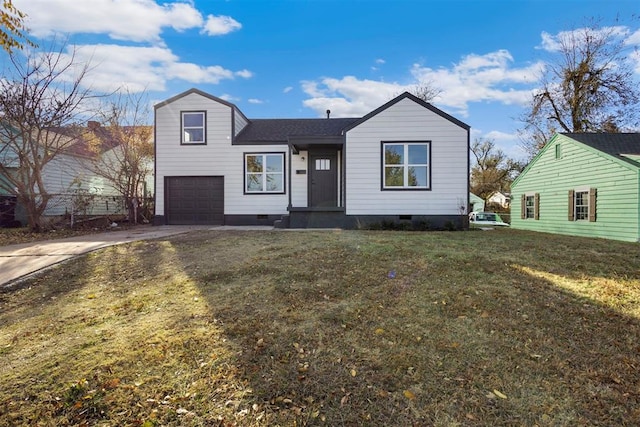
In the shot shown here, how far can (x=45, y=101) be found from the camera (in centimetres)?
1073

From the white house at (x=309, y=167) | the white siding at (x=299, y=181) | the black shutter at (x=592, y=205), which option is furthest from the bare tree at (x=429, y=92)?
the white siding at (x=299, y=181)

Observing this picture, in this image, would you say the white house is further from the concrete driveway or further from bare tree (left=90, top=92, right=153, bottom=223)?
the concrete driveway

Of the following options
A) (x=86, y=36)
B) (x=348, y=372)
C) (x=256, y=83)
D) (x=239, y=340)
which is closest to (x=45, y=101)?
(x=86, y=36)

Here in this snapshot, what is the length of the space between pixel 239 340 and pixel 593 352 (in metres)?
3.02

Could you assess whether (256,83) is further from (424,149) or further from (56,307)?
(56,307)

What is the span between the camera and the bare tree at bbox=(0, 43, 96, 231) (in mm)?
10398

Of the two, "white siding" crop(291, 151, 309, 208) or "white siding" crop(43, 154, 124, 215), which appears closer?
"white siding" crop(43, 154, 124, 215)

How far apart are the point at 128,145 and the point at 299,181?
27.8 feet

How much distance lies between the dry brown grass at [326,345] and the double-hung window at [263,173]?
8.03 metres

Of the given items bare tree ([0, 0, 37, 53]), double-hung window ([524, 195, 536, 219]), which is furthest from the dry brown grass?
double-hung window ([524, 195, 536, 219])

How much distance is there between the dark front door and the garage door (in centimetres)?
359

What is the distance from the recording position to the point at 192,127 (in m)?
13.4

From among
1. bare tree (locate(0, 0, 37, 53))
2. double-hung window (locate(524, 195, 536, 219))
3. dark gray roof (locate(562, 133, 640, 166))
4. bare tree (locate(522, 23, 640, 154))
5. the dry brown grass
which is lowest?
the dry brown grass

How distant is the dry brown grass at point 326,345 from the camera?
7.55 ft
